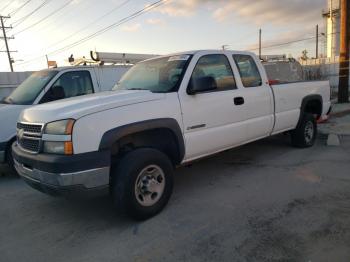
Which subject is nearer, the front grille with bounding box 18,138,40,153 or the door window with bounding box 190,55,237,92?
the front grille with bounding box 18,138,40,153

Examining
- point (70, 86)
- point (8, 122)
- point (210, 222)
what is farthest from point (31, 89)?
point (210, 222)

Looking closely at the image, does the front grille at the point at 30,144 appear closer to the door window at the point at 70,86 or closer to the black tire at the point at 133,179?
the black tire at the point at 133,179

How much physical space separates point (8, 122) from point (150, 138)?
3.16 metres

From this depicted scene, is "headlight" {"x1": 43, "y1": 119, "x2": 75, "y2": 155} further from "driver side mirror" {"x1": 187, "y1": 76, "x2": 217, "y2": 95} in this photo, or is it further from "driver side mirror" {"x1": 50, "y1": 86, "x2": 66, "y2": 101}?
"driver side mirror" {"x1": 50, "y1": 86, "x2": 66, "y2": 101}

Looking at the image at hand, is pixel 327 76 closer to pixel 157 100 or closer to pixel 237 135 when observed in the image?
pixel 237 135

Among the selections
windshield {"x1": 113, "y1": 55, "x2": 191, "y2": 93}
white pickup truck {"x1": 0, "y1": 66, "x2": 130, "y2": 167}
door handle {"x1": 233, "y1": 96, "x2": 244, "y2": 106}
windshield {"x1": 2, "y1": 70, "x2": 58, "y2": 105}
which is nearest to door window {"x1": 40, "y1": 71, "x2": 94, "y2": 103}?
white pickup truck {"x1": 0, "y1": 66, "x2": 130, "y2": 167}

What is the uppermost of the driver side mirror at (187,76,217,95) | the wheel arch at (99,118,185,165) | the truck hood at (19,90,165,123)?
the driver side mirror at (187,76,217,95)

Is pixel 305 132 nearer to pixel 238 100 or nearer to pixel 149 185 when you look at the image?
pixel 238 100

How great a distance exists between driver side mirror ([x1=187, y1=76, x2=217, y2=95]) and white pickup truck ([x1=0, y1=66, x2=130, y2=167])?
10.4 feet

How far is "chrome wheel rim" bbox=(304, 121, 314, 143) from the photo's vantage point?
6.47 m

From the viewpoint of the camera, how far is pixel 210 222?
3.58m

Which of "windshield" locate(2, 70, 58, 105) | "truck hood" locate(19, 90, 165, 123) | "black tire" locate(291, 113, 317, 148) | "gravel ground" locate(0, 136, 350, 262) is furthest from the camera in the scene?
"black tire" locate(291, 113, 317, 148)

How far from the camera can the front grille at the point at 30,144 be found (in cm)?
350

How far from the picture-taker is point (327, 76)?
19.6 metres
